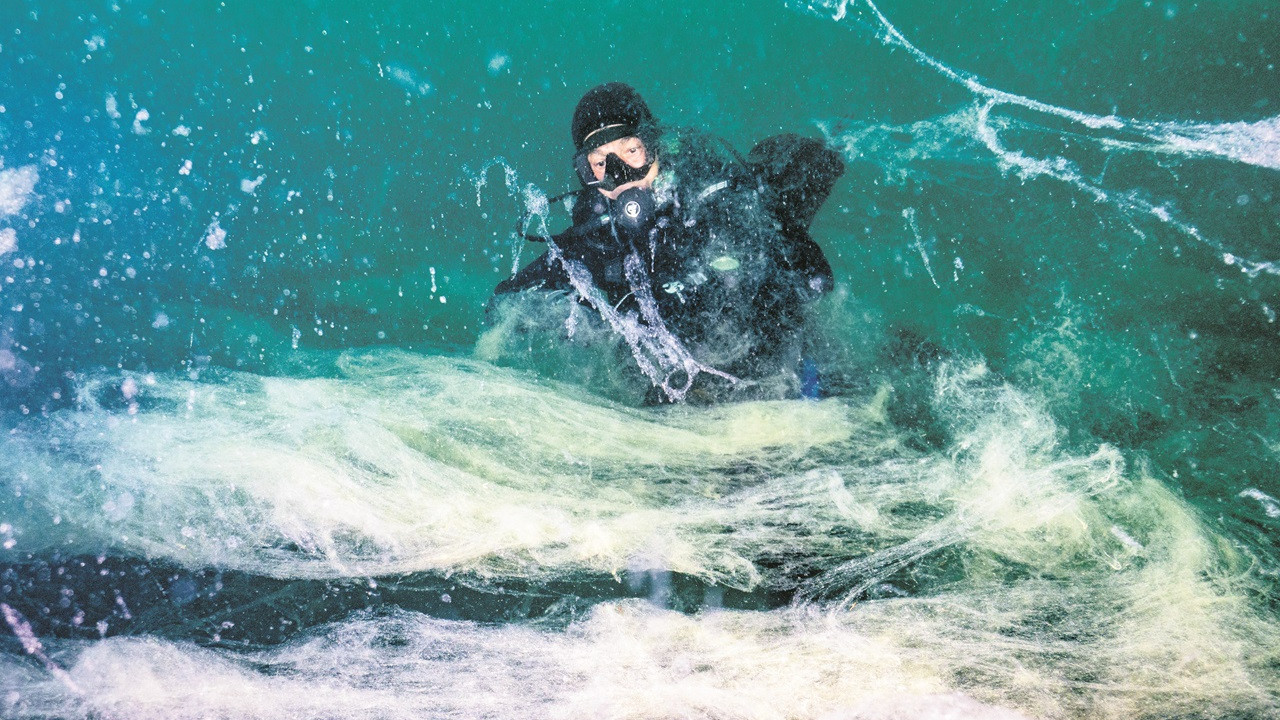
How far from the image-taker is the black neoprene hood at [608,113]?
4.11 metres

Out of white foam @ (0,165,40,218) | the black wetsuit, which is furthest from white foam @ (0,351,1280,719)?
white foam @ (0,165,40,218)

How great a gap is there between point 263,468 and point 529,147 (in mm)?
31374

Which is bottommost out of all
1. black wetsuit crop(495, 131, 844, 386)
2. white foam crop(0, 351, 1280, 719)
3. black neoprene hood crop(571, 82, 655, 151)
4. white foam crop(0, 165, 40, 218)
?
white foam crop(0, 351, 1280, 719)

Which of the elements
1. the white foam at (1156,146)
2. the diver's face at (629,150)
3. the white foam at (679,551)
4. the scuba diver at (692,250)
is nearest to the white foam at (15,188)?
the white foam at (679,551)

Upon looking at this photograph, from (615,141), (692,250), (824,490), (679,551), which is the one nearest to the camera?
(679,551)

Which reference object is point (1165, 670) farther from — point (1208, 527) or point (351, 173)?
point (351, 173)

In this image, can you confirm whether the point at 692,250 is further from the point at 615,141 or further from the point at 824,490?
A: the point at 824,490

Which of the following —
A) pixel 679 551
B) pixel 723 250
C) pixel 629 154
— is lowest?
pixel 679 551

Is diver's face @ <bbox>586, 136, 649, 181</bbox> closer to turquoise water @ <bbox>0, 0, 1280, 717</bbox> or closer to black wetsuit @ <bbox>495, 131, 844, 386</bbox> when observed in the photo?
black wetsuit @ <bbox>495, 131, 844, 386</bbox>

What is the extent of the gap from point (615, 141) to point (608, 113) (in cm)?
23

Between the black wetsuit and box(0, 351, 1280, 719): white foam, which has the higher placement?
the black wetsuit

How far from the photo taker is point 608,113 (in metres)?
4.11

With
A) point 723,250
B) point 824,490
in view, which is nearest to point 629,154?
point 723,250

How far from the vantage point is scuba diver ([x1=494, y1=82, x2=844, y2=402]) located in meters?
4.02
